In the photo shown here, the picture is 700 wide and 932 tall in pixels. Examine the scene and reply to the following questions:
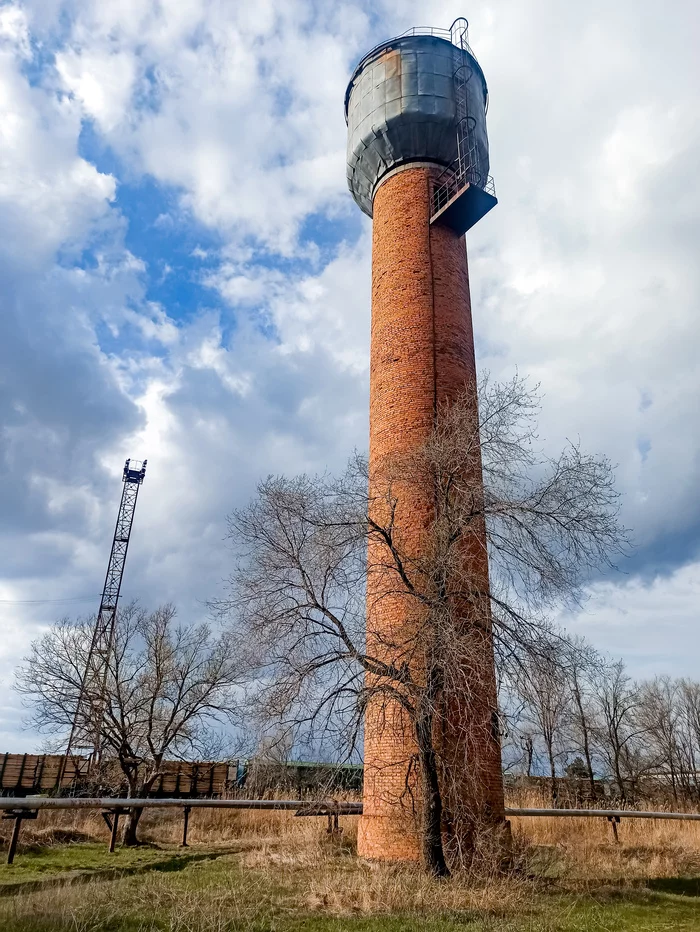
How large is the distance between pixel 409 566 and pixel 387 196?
8.85 meters

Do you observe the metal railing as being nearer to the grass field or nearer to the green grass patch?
the grass field

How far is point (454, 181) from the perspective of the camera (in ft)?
49.5

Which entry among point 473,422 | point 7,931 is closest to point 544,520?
point 473,422

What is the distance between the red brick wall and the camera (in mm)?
10445

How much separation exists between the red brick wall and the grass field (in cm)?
104

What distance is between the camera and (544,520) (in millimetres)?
9586

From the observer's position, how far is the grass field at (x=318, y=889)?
650 centimetres

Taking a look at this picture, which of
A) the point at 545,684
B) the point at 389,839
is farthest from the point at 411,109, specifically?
the point at 389,839

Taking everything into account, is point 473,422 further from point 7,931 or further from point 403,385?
point 7,931

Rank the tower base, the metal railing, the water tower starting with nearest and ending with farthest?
1. the metal railing
2. the tower base
3. the water tower

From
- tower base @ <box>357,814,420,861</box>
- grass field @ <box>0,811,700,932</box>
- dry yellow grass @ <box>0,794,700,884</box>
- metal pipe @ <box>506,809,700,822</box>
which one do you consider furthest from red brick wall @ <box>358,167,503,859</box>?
metal pipe @ <box>506,809,700,822</box>

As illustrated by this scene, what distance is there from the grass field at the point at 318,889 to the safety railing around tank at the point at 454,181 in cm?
1221

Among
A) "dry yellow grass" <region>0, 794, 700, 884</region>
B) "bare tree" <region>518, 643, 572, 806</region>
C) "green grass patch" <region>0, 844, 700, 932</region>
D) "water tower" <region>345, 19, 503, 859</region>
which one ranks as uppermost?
"water tower" <region>345, 19, 503, 859</region>

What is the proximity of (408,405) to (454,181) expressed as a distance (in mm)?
5516
